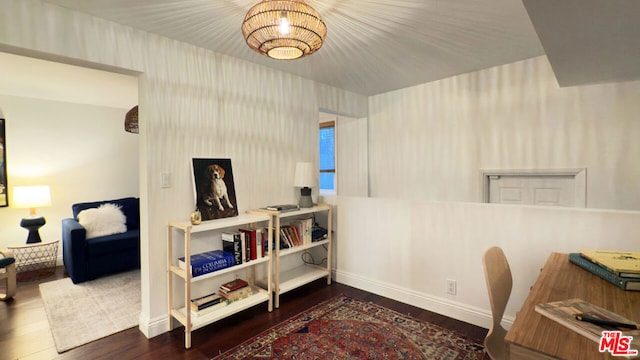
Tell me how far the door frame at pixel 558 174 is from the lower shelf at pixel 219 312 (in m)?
2.63

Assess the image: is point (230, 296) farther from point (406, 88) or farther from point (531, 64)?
point (531, 64)

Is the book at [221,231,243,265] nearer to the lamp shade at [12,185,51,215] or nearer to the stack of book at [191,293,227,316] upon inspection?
the stack of book at [191,293,227,316]

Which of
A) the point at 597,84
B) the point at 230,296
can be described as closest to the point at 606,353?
the point at 230,296

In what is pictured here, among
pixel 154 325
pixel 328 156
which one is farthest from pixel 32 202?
pixel 328 156

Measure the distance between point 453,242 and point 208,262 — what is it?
2038mm

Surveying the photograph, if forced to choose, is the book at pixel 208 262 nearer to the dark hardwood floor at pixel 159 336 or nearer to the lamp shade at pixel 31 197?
the dark hardwood floor at pixel 159 336

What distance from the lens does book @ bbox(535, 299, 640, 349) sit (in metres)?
0.87

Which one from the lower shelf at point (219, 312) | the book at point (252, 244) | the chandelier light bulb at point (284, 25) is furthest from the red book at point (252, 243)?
the chandelier light bulb at point (284, 25)

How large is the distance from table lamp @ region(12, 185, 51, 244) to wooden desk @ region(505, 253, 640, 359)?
490cm

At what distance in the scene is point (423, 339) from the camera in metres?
2.20

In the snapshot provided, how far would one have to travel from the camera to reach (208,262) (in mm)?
2297

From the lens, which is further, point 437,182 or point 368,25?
point 437,182

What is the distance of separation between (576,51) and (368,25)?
1.30m

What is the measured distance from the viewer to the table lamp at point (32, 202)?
11.7 feet
